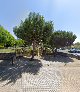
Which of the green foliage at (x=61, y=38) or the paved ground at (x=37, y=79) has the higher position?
the green foliage at (x=61, y=38)

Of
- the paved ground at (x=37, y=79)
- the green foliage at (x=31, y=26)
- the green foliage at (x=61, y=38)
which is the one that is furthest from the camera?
the green foliage at (x=61, y=38)

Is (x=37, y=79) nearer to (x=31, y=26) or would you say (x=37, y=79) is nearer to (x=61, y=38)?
(x=31, y=26)

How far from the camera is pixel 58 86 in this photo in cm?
1395

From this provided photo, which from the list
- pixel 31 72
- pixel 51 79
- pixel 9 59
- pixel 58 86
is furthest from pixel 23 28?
pixel 58 86

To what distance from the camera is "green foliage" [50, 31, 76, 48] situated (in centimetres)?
3325

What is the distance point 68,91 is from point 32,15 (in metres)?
14.0

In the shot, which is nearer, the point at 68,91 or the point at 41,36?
the point at 68,91

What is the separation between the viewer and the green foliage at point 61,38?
109 ft

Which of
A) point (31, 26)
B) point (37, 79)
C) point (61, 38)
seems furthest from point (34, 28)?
point (37, 79)

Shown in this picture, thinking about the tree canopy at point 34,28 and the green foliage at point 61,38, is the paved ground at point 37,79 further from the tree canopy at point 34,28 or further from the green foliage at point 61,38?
the green foliage at point 61,38

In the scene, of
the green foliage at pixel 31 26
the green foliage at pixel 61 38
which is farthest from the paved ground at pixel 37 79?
the green foliage at pixel 61 38

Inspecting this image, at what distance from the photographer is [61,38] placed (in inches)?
1310

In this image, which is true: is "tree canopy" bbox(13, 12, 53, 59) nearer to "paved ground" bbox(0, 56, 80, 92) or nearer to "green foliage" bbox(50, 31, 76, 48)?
"paved ground" bbox(0, 56, 80, 92)

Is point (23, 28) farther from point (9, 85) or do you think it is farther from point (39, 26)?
point (9, 85)
